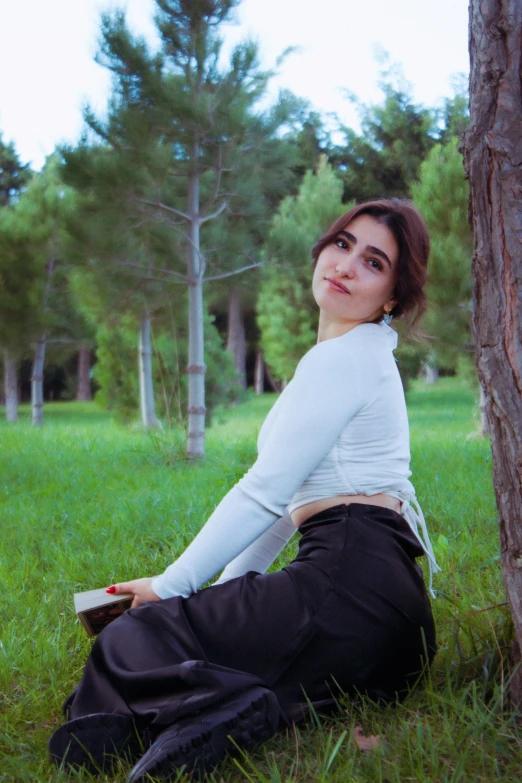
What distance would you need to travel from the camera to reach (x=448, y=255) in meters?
7.60

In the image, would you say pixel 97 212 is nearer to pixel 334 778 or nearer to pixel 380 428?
pixel 380 428

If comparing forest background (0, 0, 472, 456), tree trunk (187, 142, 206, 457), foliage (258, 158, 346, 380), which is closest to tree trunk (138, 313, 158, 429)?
forest background (0, 0, 472, 456)

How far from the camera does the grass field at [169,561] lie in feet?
4.99

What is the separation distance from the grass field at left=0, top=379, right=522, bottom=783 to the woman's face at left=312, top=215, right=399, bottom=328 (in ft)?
2.59

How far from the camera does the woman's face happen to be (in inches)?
72.1

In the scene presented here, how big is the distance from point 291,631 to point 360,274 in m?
0.83

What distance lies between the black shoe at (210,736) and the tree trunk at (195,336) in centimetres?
473

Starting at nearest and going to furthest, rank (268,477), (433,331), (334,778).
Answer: (334,778) < (268,477) < (433,331)

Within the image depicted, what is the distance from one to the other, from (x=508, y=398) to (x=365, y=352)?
326 mm

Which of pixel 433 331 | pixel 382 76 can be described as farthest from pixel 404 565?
pixel 382 76

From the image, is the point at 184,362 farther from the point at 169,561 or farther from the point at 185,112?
the point at 169,561

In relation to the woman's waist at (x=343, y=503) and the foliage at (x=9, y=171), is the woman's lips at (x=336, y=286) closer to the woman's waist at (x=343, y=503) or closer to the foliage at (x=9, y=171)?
the woman's waist at (x=343, y=503)

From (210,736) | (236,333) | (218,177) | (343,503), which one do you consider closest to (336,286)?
(343,503)

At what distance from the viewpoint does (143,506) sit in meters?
4.18
